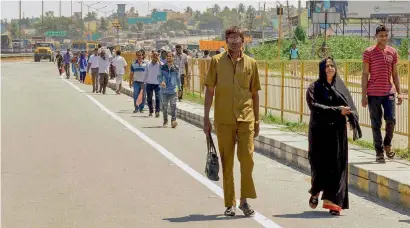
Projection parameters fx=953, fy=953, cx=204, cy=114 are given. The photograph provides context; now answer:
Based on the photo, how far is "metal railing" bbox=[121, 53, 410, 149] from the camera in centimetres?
1304

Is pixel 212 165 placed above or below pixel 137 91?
above

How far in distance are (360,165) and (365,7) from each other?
76.6m

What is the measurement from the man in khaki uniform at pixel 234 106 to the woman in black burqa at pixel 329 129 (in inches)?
26.7

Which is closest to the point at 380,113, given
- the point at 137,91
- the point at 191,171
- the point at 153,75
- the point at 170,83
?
the point at 191,171

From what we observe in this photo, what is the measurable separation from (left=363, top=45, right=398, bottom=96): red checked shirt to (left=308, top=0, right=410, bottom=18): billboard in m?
73.6

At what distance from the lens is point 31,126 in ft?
64.6

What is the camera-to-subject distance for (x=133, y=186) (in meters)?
10.9

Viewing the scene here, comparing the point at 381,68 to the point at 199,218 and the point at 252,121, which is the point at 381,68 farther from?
the point at 199,218

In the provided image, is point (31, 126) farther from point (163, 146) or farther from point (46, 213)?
point (46, 213)

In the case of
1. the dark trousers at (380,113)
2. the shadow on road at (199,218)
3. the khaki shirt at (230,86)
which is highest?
the khaki shirt at (230,86)

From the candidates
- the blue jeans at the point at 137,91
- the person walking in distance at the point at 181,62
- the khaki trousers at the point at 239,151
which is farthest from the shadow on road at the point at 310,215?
the person walking in distance at the point at 181,62

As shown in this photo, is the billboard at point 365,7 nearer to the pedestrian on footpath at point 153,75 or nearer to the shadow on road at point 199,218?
the pedestrian on footpath at point 153,75

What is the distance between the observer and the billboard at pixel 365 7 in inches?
3339

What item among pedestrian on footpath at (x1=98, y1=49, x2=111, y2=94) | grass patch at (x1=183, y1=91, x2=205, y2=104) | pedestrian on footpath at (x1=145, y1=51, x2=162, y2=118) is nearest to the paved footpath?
pedestrian on footpath at (x1=145, y1=51, x2=162, y2=118)
